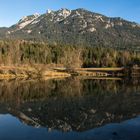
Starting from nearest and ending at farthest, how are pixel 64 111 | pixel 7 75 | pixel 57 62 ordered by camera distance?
pixel 64 111, pixel 7 75, pixel 57 62

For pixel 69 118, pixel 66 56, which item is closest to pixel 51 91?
pixel 69 118

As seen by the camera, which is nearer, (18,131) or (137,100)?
(18,131)

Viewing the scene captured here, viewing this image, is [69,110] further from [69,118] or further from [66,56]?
[66,56]

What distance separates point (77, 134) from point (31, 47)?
16522 centimetres

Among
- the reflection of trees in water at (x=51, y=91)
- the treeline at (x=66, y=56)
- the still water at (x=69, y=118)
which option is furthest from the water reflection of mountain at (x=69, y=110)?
the treeline at (x=66, y=56)

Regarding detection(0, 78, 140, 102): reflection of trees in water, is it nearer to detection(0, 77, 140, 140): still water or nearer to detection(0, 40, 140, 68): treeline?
detection(0, 77, 140, 140): still water

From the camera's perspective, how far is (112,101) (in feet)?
173

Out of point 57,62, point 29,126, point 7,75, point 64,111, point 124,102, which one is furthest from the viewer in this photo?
point 57,62

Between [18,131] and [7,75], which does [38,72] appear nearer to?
[7,75]

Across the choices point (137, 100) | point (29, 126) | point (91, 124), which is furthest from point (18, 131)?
point (137, 100)

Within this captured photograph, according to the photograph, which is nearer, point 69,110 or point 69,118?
point 69,118

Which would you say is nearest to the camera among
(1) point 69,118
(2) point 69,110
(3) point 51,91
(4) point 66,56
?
(1) point 69,118

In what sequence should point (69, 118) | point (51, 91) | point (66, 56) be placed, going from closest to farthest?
point (69, 118) → point (51, 91) → point (66, 56)

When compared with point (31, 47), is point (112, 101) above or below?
below
